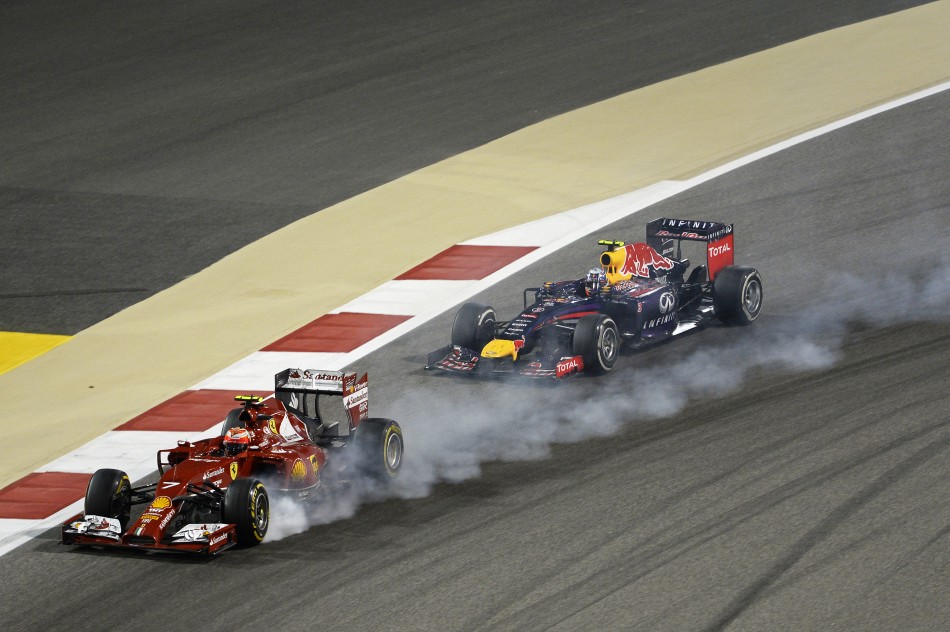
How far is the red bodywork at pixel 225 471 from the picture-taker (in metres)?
10.4

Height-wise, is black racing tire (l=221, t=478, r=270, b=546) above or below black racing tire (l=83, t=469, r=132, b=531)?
below

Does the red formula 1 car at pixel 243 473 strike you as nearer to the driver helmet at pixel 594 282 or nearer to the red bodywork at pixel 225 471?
the red bodywork at pixel 225 471

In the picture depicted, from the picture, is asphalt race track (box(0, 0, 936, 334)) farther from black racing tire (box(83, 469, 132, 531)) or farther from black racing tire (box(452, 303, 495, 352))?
black racing tire (box(83, 469, 132, 531))

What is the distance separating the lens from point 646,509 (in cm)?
1086

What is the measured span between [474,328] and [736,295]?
2.80m

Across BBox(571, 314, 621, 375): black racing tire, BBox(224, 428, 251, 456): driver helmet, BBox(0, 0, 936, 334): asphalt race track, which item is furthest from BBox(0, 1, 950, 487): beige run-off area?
BBox(571, 314, 621, 375): black racing tire

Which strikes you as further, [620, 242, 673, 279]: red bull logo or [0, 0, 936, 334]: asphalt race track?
[0, 0, 936, 334]: asphalt race track

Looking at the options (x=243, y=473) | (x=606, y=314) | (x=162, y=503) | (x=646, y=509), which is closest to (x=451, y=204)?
(x=606, y=314)

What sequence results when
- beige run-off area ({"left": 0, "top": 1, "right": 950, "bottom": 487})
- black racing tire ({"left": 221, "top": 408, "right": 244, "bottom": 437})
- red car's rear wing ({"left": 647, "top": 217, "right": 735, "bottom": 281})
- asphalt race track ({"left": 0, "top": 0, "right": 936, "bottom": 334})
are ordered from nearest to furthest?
1. black racing tire ({"left": 221, "top": 408, "right": 244, "bottom": 437})
2. beige run-off area ({"left": 0, "top": 1, "right": 950, "bottom": 487})
3. red car's rear wing ({"left": 647, "top": 217, "right": 735, "bottom": 281})
4. asphalt race track ({"left": 0, "top": 0, "right": 936, "bottom": 334})

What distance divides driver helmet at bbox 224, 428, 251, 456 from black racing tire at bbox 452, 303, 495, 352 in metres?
3.75

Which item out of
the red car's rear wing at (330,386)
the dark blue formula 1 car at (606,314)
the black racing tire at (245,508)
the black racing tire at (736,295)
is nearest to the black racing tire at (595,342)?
the dark blue formula 1 car at (606,314)

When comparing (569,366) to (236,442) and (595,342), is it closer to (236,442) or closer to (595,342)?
(595,342)

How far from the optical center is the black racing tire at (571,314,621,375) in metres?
13.8

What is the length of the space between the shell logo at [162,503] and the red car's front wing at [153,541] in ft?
0.85
